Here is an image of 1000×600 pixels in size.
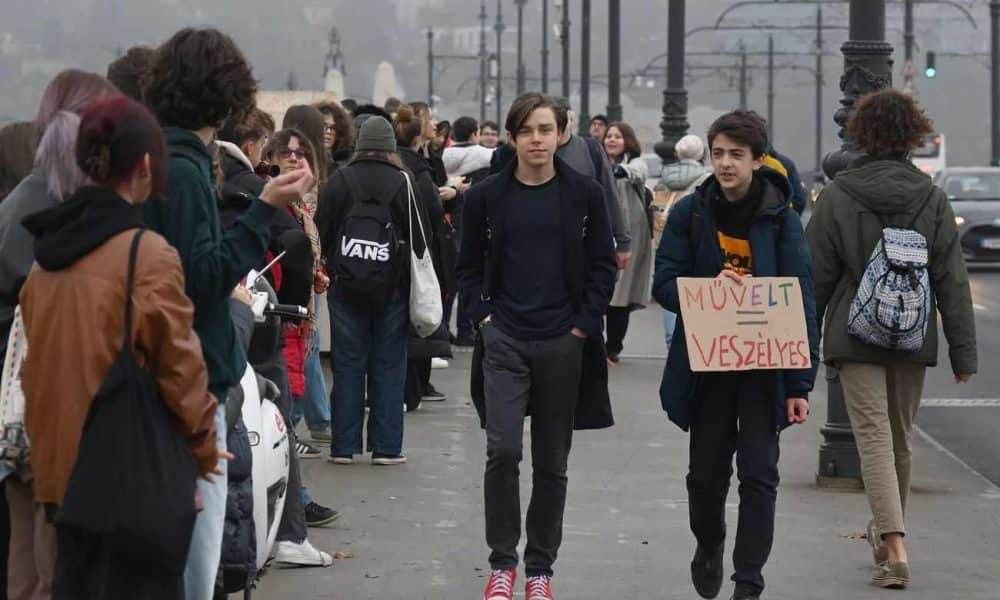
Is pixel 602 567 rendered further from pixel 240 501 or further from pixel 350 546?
pixel 240 501

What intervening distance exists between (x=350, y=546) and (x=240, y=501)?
97.4 inches

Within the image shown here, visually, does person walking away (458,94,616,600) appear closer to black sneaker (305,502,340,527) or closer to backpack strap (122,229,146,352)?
black sneaker (305,502,340,527)

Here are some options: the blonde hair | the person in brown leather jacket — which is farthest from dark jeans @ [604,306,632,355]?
the person in brown leather jacket

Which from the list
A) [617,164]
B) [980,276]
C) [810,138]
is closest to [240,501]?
[617,164]

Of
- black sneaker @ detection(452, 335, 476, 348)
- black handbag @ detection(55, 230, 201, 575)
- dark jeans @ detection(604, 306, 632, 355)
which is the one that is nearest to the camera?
black handbag @ detection(55, 230, 201, 575)

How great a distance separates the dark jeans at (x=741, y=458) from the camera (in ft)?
22.4

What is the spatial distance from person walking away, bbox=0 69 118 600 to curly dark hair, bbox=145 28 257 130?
14cm

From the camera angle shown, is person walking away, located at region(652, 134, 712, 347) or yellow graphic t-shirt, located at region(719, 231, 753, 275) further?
person walking away, located at region(652, 134, 712, 347)

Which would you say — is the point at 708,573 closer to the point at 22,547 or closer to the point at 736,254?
the point at 736,254

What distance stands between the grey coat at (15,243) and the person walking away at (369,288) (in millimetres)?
4599

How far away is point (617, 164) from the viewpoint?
15.3m

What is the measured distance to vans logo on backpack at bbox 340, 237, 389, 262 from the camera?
971 cm

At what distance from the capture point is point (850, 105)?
1037 cm

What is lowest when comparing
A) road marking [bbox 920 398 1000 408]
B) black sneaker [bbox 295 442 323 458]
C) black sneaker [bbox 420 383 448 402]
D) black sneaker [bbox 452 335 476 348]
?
road marking [bbox 920 398 1000 408]
